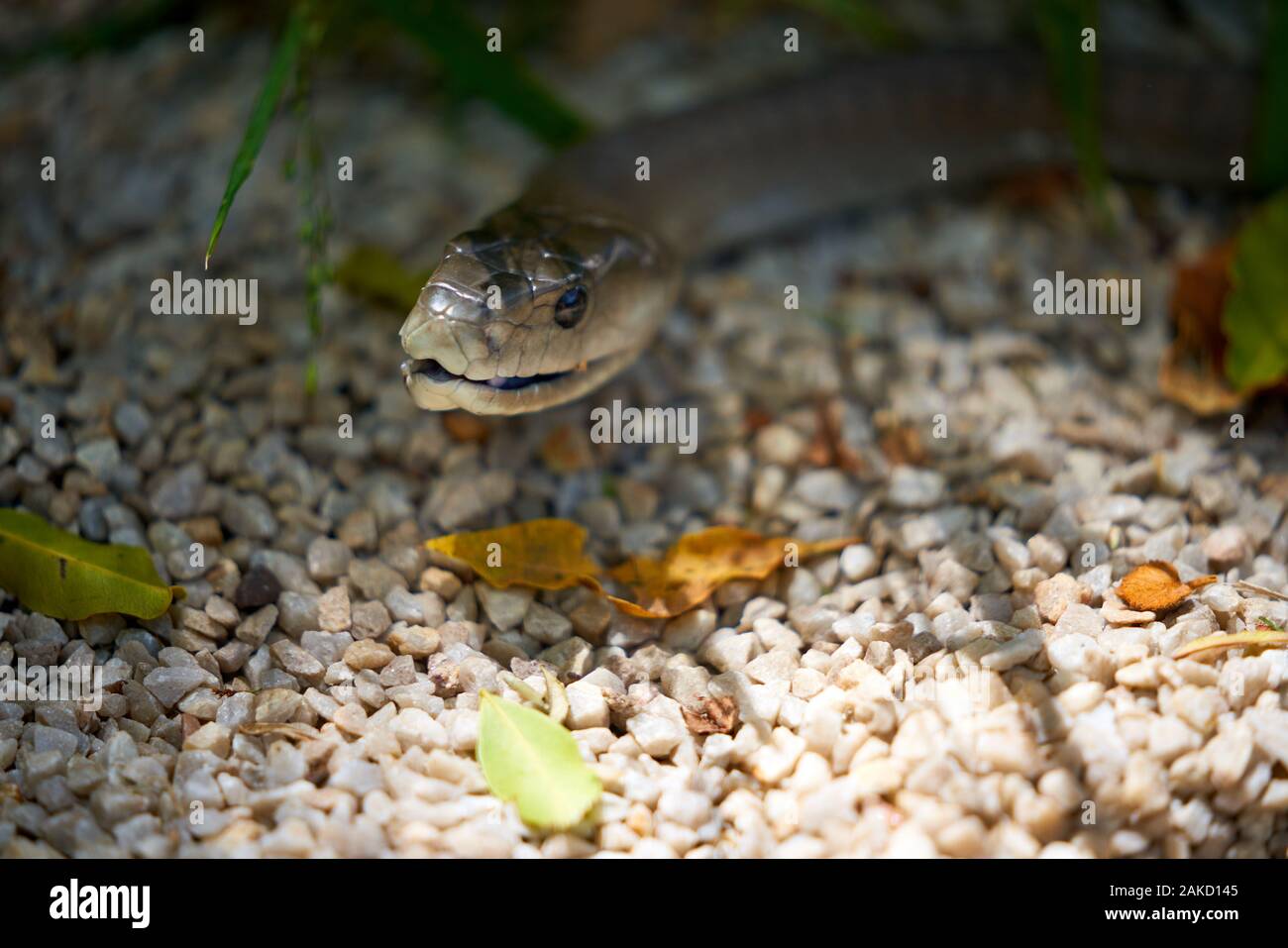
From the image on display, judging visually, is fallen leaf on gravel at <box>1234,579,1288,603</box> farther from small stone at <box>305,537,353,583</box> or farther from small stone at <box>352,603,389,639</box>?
small stone at <box>305,537,353,583</box>

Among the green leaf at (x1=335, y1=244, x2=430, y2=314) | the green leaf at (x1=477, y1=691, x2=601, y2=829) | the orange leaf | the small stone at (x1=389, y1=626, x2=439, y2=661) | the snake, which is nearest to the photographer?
the green leaf at (x1=477, y1=691, x2=601, y2=829)

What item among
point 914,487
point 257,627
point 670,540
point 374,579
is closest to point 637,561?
point 670,540

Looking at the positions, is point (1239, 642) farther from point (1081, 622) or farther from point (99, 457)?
point (99, 457)

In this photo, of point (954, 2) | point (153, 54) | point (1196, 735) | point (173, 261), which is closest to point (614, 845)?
point (1196, 735)

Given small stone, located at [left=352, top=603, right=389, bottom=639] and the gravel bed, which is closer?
the gravel bed

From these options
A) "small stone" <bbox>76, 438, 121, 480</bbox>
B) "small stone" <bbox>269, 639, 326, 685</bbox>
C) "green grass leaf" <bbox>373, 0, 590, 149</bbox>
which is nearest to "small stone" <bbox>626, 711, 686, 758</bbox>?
"small stone" <bbox>269, 639, 326, 685</bbox>

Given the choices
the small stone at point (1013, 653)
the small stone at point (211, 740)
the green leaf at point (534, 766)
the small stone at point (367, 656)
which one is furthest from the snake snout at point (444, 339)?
the small stone at point (1013, 653)
